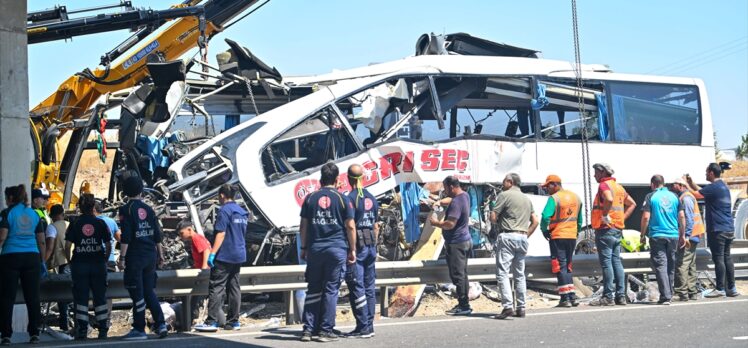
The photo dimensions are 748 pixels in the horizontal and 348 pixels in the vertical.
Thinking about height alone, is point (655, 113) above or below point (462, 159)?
above

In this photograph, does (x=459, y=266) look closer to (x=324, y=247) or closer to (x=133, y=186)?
(x=324, y=247)

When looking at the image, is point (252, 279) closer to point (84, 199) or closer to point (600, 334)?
point (84, 199)

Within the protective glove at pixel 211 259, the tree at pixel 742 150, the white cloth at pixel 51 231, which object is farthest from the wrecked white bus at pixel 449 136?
the tree at pixel 742 150

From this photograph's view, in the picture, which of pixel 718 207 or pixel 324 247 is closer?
pixel 324 247

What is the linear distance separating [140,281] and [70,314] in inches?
132

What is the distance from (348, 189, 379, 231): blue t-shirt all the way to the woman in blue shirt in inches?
114

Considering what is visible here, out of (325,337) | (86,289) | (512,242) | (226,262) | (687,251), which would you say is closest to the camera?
(325,337)

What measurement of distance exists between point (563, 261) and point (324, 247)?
370cm

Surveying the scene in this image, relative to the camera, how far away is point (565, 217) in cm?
1163

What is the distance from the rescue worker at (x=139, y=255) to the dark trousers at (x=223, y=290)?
57 cm

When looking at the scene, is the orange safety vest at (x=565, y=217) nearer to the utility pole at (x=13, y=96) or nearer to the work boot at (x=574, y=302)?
the work boot at (x=574, y=302)

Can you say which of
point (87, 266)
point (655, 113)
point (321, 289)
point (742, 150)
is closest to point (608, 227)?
point (321, 289)

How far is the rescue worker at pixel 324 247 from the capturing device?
905 centimetres

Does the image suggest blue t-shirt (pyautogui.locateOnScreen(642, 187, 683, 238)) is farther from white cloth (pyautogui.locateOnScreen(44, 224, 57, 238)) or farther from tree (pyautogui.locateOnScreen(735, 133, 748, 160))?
tree (pyautogui.locateOnScreen(735, 133, 748, 160))
